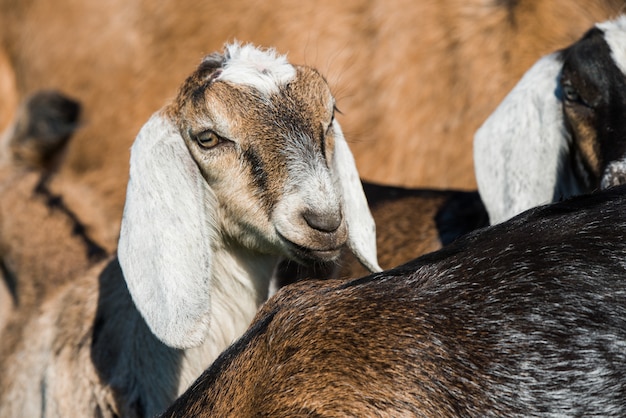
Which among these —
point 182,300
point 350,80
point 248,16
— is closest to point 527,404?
point 182,300

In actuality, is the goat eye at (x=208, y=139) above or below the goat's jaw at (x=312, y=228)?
above

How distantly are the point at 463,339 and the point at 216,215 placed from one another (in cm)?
168

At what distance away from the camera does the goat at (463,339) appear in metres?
2.49

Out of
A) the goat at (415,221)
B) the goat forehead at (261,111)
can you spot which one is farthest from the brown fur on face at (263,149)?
the goat at (415,221)

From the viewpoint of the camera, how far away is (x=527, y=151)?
4859 millimetres

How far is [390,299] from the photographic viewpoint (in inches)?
110

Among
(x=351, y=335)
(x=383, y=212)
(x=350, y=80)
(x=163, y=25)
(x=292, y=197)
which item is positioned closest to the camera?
(x=351, y=335)

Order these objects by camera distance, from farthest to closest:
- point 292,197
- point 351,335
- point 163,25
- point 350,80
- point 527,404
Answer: point 163,25
point 350,80
point 292,197
point 351,335
point 527,404

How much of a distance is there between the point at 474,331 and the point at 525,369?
167mm

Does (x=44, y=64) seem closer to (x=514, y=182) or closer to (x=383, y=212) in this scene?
(x=383, y=212)

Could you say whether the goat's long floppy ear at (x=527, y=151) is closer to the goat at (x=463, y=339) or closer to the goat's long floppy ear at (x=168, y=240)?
the goat's long floppy ear at (x=168, y=240)

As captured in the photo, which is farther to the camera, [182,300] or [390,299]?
[182,300]

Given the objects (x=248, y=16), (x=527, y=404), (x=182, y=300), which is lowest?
(x=527, y=404)

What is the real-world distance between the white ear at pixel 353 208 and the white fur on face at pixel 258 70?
378 millimetres
